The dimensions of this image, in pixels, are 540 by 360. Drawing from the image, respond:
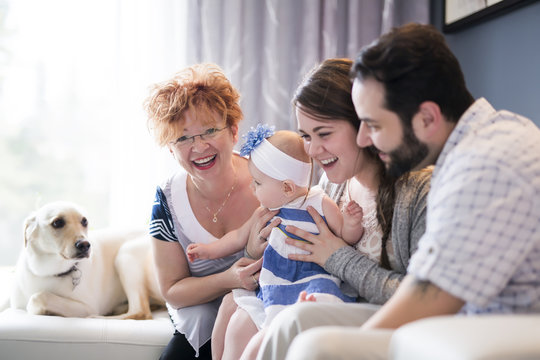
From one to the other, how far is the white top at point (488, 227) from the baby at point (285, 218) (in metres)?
0.59

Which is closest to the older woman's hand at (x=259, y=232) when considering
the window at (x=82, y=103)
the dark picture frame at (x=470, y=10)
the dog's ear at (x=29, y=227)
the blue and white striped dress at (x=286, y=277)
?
the blue and white striped dress at (x=286, y=277)

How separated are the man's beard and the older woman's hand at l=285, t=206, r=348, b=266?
1.40 feet

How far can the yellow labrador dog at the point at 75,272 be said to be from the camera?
2.09 m

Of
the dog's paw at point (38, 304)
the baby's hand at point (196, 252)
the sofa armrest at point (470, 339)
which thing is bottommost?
the dog's paw at point (38, 304)

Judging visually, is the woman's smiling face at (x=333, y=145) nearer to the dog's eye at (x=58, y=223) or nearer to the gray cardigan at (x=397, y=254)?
the gray cardigan at (x=397, y=254)

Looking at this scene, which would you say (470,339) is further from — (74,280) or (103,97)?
(103,97)

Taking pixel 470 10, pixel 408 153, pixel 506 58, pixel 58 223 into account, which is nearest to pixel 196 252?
pixel 58 223

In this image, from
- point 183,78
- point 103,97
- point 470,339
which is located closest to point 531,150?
point 470,339

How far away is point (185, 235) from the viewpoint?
6.67ft

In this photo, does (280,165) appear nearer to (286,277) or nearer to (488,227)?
(286,277)

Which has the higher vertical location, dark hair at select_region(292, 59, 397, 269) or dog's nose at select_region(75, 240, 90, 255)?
dark hair at select_region(292, 59, 397, 269)

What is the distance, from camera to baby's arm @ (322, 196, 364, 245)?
64.8 inches

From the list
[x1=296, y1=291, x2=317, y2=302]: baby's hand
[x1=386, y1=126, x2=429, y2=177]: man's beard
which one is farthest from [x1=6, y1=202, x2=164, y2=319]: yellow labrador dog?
[x1=386, y1=126, x2=429, y2=177]: man's beard

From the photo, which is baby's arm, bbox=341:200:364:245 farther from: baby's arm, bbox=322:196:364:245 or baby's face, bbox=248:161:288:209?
baby's face, bbox=248:161:288:209
